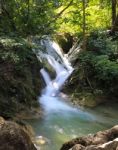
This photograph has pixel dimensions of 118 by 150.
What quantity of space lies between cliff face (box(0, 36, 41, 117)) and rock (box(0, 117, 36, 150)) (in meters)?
3.26

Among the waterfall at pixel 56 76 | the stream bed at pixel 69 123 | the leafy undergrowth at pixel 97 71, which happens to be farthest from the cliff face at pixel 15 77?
the leafy undergrowth at pixel 97 71

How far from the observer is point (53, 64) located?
1541 cm

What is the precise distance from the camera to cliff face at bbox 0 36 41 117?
929 cm

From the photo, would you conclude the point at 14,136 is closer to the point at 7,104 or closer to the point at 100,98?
the point at 7,104

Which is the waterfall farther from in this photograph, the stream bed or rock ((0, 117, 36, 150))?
rock ((0, 117, 36, 150))

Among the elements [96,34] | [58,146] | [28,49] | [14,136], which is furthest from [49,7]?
[14,136]

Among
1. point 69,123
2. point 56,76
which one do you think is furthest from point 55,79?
point 69,123

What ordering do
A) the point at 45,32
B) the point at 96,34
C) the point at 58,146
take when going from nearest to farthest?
the point at 58,146, the point at 45,32, the point at 96,34

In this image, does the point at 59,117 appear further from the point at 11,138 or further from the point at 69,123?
the point at 11,138

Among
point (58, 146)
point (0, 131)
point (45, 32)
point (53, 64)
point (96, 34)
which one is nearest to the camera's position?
point (0, 131)

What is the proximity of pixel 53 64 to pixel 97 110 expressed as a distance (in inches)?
156

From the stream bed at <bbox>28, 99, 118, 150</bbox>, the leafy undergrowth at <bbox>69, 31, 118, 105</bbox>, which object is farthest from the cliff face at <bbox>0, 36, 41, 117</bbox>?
the leafy undergrowth at <bbox>69, 31, 118, 105</bbox>

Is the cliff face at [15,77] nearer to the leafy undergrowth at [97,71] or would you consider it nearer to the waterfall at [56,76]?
the waterfall at [56,76]

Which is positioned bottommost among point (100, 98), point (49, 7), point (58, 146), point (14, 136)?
point (100, 98)
